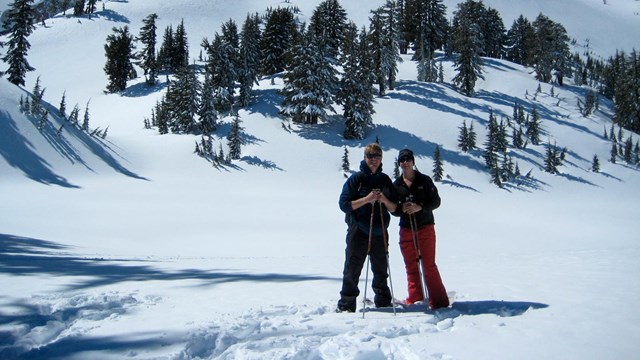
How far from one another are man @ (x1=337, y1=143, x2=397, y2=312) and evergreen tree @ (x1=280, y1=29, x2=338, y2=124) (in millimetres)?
31276

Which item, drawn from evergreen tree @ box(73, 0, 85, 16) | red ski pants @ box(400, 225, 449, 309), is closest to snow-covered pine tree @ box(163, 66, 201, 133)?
red ski pants @ box(400, 225, 449, 309)

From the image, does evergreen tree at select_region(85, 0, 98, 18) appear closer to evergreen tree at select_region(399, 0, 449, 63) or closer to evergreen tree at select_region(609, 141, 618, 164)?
evergreen tree at select_region(399, 0, 449, 63)

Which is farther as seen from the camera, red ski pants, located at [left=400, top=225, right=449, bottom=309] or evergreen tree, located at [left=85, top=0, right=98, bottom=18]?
evergreen tree, located at [left=85, top=0, right=98, bottom=18]

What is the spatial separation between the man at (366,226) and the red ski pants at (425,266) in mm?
345

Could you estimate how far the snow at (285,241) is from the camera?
411 centimetres

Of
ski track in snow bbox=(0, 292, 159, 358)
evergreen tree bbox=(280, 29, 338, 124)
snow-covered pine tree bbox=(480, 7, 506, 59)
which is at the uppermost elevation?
snow-covered pine tree bbox=(480, 7, 506, 59)

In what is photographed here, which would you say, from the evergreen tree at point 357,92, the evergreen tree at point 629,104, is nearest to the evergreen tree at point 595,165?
the evergreen tree at point 629,104

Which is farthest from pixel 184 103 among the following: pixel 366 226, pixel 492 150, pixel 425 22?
pixel 425 22

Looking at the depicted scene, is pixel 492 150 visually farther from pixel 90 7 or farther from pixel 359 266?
pixel 90 7

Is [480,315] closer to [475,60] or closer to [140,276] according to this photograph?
[140,276]

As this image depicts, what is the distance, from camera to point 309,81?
3584 centimetres

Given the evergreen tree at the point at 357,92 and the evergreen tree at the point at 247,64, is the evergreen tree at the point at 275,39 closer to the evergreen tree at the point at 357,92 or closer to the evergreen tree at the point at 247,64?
the evergreen tree at the point at 247,64

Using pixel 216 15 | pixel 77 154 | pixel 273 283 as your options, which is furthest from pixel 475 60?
pixel 216 15

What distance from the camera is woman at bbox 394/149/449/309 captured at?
5324 millimetres
